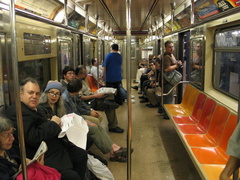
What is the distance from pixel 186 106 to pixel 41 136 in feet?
10.1

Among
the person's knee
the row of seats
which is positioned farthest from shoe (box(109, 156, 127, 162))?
the person's knee

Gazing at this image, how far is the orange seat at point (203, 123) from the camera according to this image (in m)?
3.30

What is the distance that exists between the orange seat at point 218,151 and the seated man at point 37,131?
1252 millimetres

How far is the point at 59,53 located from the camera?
4.29m

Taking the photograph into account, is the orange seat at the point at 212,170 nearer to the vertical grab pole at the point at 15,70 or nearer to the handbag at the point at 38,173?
the handbag at the point at 38,173

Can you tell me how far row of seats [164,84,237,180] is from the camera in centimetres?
243

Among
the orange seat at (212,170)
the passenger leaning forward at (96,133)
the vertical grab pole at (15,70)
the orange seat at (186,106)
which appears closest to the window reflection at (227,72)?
the orange seat at (186,106)

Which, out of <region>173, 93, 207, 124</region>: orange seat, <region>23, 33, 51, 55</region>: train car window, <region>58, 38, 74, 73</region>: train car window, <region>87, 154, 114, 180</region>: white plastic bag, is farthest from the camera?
<region>58, 38, 74, 73</region>: train car window

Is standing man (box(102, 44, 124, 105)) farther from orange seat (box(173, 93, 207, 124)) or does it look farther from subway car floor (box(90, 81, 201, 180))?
orange seat (box(173, 93, 207, 124))

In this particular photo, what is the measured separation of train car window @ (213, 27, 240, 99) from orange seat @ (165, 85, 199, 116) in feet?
1.45

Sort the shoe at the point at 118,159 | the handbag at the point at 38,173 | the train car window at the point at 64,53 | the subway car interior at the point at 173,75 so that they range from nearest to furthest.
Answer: the handbag at the point at 38,173 → the subway car interior at the point at 173,75 → the shoe at the point at 118,159 → the train car window at the point at 64,53

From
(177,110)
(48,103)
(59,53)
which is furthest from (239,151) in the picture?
(59,53)

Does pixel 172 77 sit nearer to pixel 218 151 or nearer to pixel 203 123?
pixel 203 123

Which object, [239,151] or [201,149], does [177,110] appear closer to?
[201,149]
